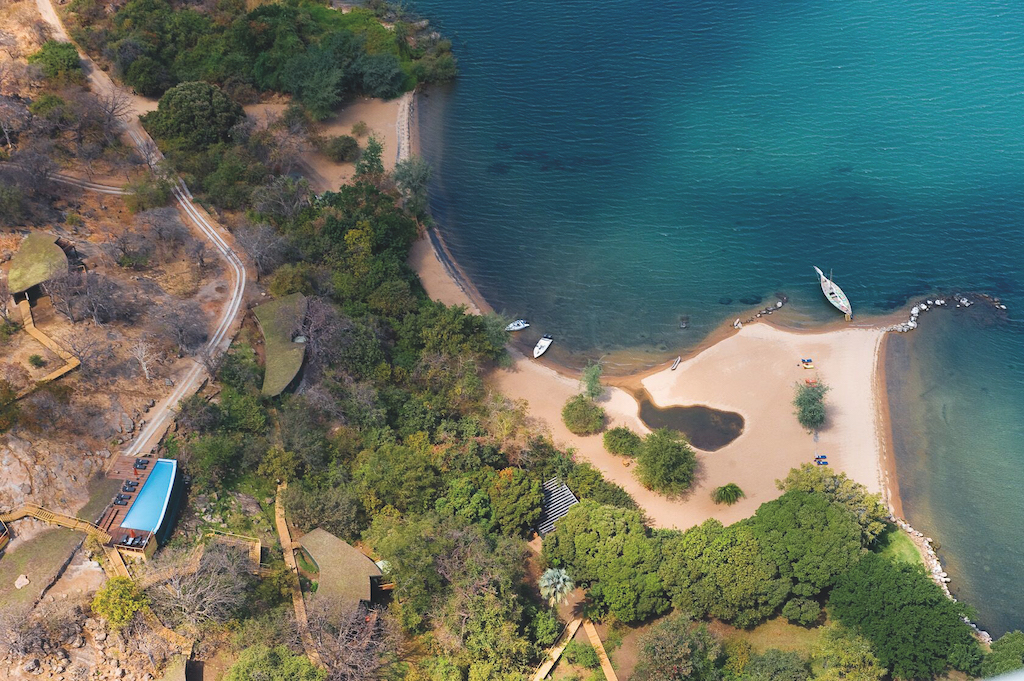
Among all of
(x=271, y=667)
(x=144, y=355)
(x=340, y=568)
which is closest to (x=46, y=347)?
(x=144, y=355)

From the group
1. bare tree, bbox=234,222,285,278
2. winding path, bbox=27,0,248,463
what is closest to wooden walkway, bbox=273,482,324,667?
winding path, bbox=27,0,248,463

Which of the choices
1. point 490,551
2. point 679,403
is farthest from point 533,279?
point 490,551

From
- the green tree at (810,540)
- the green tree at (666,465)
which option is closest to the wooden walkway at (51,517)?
the green tree at (666,465)

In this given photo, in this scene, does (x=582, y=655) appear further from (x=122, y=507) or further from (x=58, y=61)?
(x=58, y=61)

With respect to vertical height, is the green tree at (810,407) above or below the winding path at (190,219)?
below

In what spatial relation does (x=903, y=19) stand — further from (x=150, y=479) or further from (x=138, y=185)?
(x=150, y=479)

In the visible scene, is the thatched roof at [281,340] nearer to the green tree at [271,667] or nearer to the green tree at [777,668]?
the green tree at [271,667]
